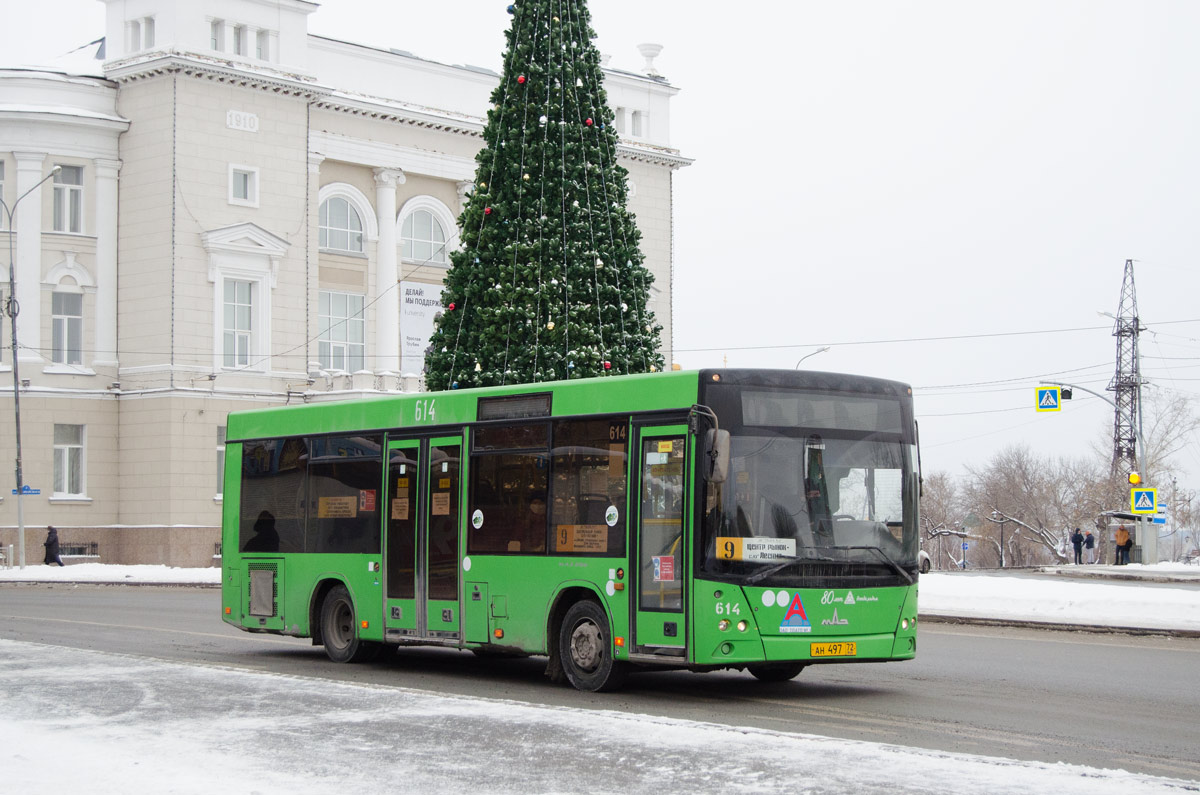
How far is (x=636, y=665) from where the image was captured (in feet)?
49.3

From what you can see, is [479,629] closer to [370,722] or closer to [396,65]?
[370,722]

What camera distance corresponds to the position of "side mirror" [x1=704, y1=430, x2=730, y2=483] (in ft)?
43.8

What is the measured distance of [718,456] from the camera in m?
13.4

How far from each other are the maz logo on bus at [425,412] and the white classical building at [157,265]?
119 feet

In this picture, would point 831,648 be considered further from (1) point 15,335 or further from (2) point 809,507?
(1) point 15,335

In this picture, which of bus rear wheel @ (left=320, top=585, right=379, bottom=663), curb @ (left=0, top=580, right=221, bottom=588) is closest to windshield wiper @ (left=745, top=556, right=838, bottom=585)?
bus rear wheel @ (left=320, top=585, right=379, bottom=663)

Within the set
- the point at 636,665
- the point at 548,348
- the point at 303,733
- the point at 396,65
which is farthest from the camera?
the point at 396,65

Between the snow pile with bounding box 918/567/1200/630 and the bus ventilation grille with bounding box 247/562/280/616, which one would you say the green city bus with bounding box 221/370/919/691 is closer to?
the bus ventilation grille with bounding box 247/562/280/616

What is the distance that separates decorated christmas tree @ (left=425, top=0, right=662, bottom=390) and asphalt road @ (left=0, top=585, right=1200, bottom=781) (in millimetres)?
9977

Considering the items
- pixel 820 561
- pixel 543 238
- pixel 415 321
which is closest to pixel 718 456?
pixel 820 561

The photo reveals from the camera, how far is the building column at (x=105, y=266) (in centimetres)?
5359

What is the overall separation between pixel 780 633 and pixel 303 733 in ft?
15.1

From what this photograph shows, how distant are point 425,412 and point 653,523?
13.0 ft

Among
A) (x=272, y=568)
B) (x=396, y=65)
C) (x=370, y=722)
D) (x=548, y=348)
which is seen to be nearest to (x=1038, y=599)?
(x=548, y=348)
